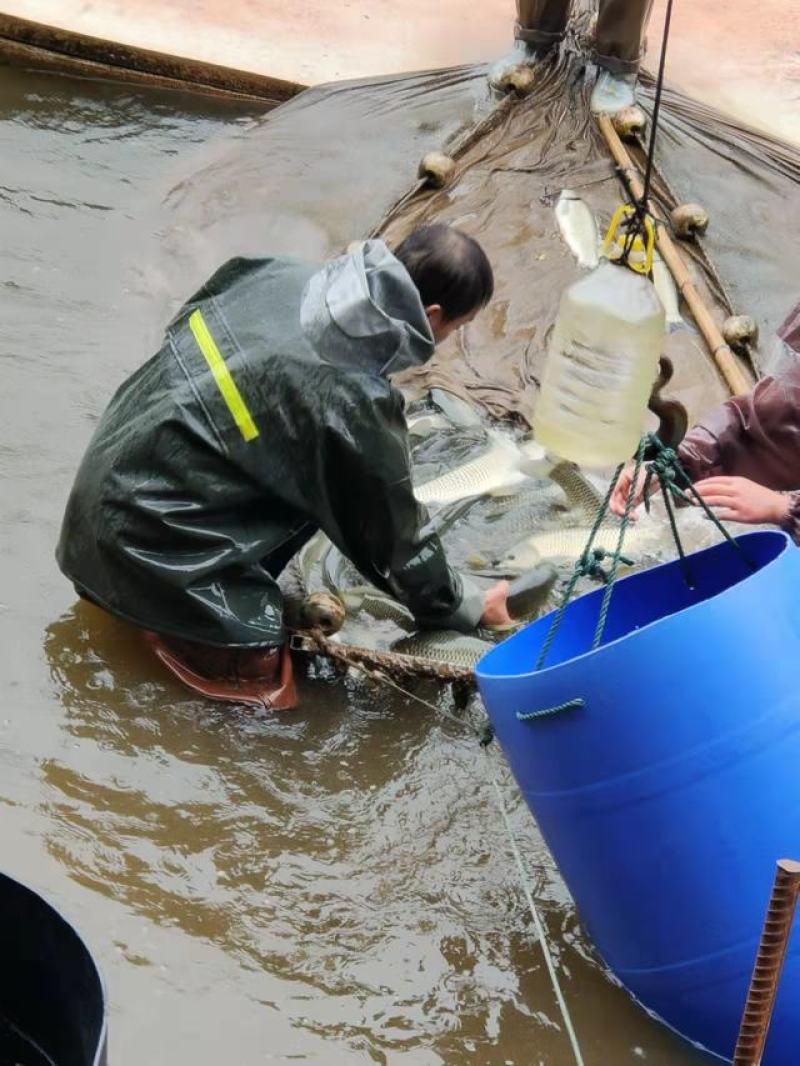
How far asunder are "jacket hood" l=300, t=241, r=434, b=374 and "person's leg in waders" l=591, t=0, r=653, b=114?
3.77 metres

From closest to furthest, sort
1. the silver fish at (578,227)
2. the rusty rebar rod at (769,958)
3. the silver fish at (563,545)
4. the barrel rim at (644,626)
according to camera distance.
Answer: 1. the rusty rebar rod at (769,958)
2. the barrel rim at (644,626)
3. the silver fish at (563,545)
4. the silver fish at (578,227)

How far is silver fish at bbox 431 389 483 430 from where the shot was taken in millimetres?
5078

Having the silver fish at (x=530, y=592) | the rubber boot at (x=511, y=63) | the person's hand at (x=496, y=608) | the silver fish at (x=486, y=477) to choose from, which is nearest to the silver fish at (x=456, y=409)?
the silver fish at (x=486, y=477)

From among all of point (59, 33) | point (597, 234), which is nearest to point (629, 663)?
point (597, 234)

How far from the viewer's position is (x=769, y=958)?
1.96 meters

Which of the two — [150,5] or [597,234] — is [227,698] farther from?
[150,5]

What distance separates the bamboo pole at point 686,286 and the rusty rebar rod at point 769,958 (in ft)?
11.6

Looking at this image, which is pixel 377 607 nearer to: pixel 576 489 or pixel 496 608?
pixel 496 608

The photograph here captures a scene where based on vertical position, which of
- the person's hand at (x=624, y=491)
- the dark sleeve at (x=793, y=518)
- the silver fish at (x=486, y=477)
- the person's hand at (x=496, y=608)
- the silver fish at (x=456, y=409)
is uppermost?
the dark sleeve at (x=793, y=518)

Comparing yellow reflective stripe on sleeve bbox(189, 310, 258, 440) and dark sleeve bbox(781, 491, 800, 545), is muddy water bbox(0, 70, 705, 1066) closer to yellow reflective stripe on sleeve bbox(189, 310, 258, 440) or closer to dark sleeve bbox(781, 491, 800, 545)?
yellow reflective stripe on sleeve bbox(189, 310, 258, 440)

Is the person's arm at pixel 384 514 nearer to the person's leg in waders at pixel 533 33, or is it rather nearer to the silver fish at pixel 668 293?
the silver fish at pixel 668 293

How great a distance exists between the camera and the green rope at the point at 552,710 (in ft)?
8.46

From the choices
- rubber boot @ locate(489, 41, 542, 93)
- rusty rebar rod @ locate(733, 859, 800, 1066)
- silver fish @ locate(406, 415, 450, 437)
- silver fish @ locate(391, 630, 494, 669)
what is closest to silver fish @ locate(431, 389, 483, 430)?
silver fish @ locate(406, 415, 450, 437)

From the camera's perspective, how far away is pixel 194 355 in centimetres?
359
